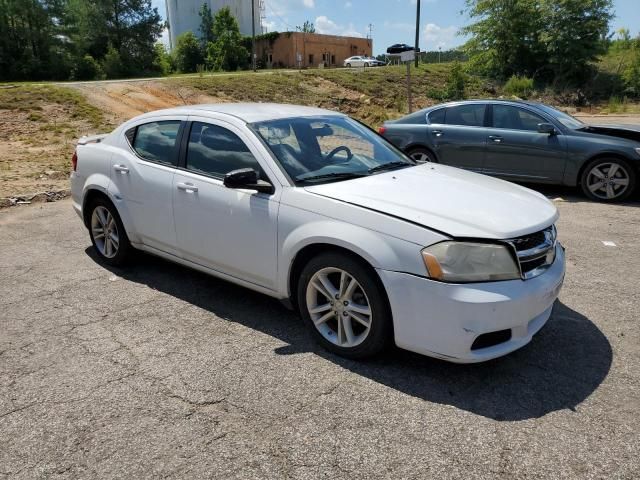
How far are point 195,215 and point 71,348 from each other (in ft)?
4.25

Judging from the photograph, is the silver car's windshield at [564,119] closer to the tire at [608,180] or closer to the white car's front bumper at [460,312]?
the tire at [608,180]

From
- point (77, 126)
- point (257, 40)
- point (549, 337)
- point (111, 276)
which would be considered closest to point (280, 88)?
point (77, 126)

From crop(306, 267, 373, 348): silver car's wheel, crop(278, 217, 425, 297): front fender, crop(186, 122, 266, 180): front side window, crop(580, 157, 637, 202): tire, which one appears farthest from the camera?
crop(580, 157, 637, 202): tire

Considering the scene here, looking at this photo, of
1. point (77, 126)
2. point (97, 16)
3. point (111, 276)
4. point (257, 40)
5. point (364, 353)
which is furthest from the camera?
point (257, 40)

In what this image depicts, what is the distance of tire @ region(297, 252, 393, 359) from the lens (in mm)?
3109

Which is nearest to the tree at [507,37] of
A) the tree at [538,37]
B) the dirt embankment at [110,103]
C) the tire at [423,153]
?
the tree at [538,37]

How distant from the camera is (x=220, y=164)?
4.02 meters

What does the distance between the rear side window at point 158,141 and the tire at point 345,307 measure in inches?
69.3

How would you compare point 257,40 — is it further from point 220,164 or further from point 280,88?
point 220,164

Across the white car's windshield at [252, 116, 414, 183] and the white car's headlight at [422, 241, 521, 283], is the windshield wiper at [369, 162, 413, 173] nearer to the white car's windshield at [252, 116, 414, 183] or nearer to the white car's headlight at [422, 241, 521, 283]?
the white car's windshield at [252, 116, 414, 183]

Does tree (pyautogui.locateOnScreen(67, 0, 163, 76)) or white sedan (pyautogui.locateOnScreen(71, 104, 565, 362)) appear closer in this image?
white sedan (pyautogui.locateOnScreen(71, 104, 565, 362))

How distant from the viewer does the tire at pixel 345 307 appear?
10.2 feet

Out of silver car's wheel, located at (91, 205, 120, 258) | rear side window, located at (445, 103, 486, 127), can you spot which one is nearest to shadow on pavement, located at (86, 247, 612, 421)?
silver car's wheel, located at (91, 205, 120, 258)

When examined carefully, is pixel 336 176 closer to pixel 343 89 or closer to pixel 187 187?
pixel 187 187
